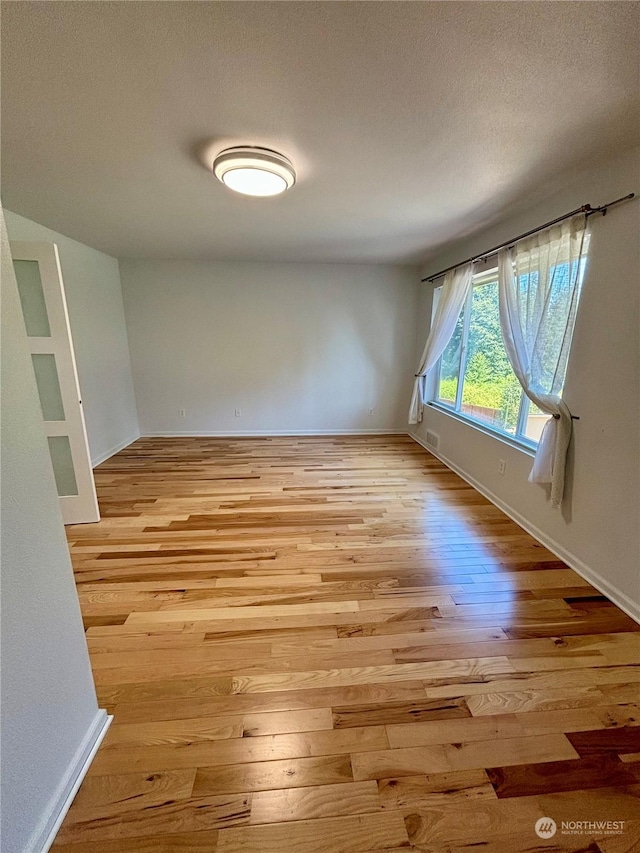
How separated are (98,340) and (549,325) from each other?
450 centimetres

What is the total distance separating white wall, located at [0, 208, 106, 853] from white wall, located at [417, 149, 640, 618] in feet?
8.29

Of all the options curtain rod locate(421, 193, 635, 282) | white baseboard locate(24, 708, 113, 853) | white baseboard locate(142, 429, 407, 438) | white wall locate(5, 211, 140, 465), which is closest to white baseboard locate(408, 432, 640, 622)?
white baseboard locate(142, 429, 407, 438)

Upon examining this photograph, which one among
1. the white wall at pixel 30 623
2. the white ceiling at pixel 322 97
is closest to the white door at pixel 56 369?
the white ceiling at pixel 322 97

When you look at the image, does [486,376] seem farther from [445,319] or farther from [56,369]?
[56,369]

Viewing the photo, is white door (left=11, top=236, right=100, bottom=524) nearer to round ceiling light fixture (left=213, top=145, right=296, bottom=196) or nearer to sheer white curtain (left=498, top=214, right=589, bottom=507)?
round ceiling light fixture (left=213, top=145, right=296, bottom=196)

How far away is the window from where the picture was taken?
272cm

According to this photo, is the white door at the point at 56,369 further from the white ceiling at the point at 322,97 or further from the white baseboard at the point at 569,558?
the white baseboard at the point at 569,558

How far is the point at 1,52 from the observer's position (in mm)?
1148

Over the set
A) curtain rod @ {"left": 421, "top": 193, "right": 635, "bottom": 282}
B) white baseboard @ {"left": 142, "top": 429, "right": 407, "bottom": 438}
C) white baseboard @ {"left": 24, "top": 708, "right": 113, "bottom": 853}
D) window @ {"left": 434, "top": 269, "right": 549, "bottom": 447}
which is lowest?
white baseboard @ {"left": 24, "top": 708, "right": 113, "bottom": 853}

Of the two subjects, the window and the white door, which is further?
the window

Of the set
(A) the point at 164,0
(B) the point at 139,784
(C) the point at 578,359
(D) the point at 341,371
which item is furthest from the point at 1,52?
(D) the point at 341,371

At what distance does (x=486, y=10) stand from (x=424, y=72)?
0.26 meters

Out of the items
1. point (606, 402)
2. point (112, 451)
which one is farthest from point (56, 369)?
point (606, 402)

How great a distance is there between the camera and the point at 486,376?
3264mm
